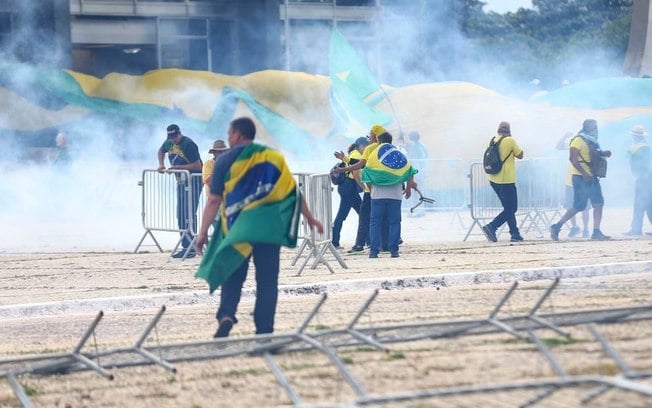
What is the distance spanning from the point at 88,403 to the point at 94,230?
17622mm

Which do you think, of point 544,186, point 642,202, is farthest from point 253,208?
point 544,186

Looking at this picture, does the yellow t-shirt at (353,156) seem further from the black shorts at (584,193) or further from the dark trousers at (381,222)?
the black shorts at (584,193)

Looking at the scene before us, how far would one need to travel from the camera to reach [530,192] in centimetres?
2170

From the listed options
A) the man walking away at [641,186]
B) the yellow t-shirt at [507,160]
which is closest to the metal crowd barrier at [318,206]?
the yellow t-shirt at [507,160]

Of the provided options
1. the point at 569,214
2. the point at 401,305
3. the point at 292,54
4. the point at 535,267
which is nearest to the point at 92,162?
the point at 292,54

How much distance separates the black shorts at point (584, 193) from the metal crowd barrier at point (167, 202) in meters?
5.16

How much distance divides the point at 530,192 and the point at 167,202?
5.58 metres

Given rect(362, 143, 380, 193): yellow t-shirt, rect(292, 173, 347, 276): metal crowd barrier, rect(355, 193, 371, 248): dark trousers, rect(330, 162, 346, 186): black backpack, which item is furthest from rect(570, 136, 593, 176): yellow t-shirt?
rect(292, 173, 347, 276): metal crowd barrier

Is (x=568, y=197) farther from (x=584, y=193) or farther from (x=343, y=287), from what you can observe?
(x=343, y=287)

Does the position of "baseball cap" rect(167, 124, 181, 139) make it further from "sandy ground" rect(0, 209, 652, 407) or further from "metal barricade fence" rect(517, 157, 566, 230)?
"metal barricade fence" rect(517, 157, 566, 230)

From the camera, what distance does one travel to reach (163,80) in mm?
37875

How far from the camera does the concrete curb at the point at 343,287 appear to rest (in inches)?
521

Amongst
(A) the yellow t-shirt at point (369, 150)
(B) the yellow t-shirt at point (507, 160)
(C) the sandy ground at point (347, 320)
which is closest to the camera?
(C) the sandy ground at point (347, 320)

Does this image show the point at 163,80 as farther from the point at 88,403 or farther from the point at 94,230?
the point at 88,403
